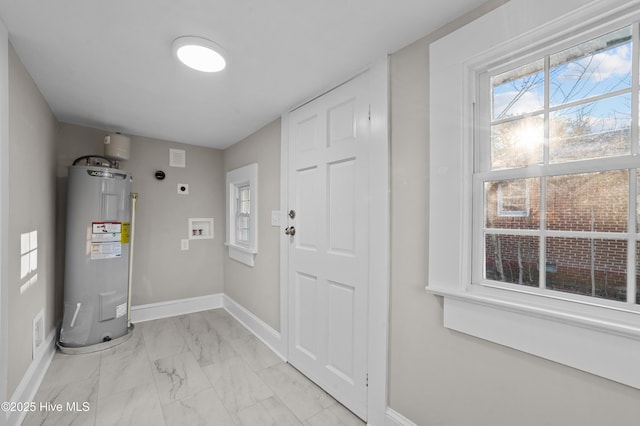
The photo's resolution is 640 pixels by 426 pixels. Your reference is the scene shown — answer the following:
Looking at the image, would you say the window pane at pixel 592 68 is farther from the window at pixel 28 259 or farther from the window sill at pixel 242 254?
the window at pixel 28 259

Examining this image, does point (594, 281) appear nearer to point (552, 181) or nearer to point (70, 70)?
point (552, 181)

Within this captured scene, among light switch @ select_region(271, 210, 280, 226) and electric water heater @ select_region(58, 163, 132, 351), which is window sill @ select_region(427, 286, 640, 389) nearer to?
light switch @ select_region(271, 210, 280, 226)

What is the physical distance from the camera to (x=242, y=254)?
316cm

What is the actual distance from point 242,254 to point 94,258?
4.37 feet

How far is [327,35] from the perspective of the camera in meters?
1.40

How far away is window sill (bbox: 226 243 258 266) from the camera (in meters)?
2.92

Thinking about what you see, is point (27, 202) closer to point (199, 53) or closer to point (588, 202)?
point (199, 53)

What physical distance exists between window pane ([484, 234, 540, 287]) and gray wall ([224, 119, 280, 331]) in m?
1.73

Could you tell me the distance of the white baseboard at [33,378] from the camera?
1.57 metres

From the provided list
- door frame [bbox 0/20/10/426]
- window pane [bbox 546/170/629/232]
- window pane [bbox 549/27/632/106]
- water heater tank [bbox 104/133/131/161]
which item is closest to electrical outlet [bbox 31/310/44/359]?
door frame [bbox 0/20/10/426]

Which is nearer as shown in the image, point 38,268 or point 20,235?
point 20,235

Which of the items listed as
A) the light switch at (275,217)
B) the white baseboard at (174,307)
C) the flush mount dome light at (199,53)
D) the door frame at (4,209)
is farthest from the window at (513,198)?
the white baseboard at (174,307)

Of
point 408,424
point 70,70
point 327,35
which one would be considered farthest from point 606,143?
point 70,70

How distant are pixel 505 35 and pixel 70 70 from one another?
2440 millimetres
